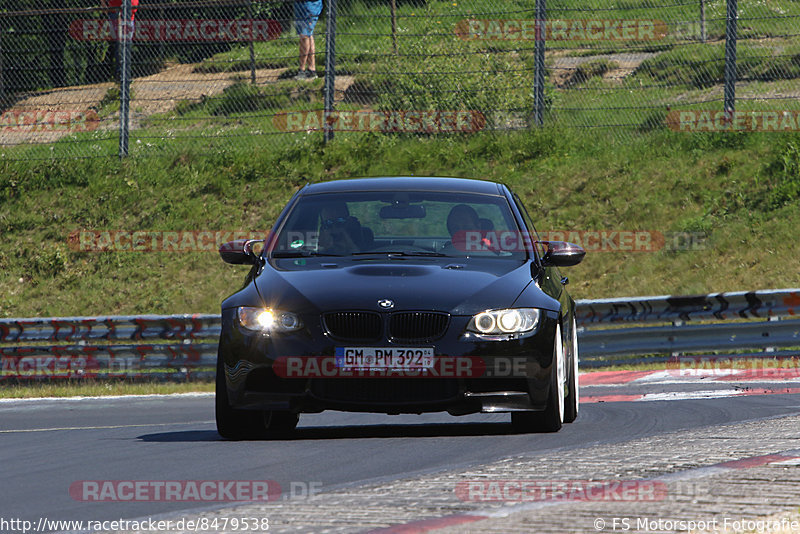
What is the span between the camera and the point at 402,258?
26.7 ft

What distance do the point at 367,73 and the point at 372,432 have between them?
14.1m

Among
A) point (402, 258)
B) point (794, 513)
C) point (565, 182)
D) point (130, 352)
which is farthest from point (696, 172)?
point (794, 513)

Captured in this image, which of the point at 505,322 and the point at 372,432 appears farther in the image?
the point at 372,432

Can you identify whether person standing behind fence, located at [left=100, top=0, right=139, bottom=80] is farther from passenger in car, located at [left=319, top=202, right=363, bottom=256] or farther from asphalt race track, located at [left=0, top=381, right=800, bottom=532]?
passenger in car, located at [left=319, top=202, right=363, bottom=256]

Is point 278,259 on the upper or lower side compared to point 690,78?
lower

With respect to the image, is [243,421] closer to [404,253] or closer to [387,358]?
[387,358]

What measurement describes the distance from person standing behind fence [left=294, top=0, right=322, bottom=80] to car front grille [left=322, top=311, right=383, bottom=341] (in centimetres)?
1546

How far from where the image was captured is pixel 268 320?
737 cm

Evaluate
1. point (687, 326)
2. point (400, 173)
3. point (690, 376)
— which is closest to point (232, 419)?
point (690, 376)

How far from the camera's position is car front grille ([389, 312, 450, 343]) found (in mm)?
7242

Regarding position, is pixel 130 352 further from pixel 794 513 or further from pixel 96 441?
pixel 794 513

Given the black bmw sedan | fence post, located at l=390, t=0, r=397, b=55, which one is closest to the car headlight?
the black bmw sedan

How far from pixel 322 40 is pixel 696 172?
6835mm

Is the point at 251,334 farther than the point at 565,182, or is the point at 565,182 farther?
the point at 565,182
